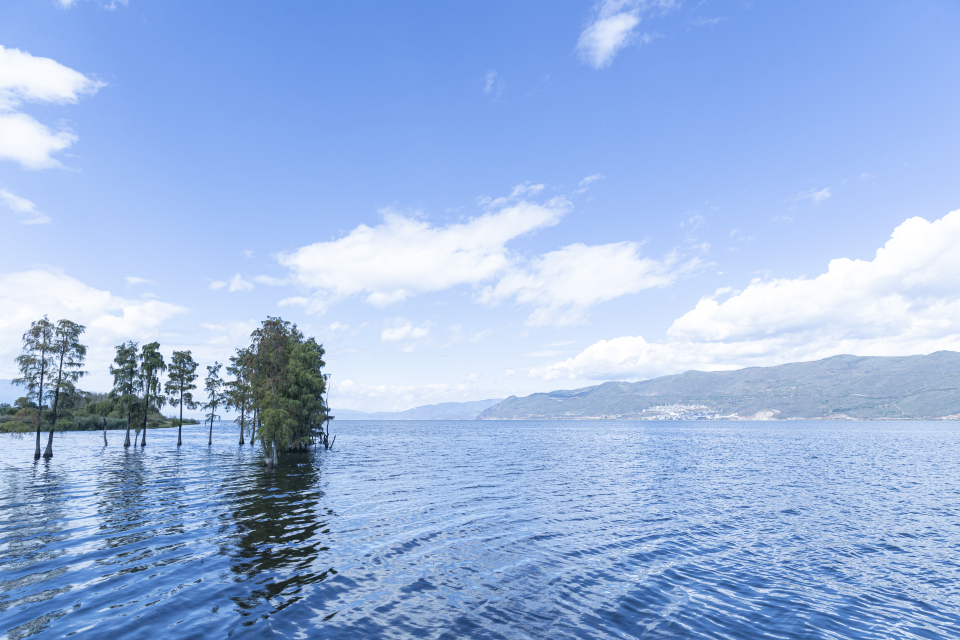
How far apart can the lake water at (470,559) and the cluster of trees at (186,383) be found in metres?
12.4

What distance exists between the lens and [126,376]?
7994cm

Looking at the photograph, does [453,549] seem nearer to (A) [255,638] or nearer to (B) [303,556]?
(B) [303,556]

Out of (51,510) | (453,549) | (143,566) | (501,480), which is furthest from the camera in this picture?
(501,480)

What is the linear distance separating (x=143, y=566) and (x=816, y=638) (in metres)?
26.7

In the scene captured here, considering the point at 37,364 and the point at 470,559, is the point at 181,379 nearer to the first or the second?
the point at 37,364

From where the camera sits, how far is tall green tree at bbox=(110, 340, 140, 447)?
261 ft

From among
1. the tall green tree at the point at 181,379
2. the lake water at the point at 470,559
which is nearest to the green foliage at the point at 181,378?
the tall green tree at the point at 181,379

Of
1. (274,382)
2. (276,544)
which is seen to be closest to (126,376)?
(274,382)

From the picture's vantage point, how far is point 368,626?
14781mm

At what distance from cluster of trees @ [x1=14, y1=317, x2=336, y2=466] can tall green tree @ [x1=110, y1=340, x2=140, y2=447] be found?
0.14 meters

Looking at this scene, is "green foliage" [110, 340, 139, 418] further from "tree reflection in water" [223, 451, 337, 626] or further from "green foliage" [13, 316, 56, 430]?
"tree reflection in water" [223, 451, 337, 626]

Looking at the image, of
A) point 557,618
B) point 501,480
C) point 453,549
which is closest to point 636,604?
point 557,618

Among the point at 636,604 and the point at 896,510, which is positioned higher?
the point at 636,604

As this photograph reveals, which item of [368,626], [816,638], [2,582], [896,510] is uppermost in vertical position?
[2,582]
